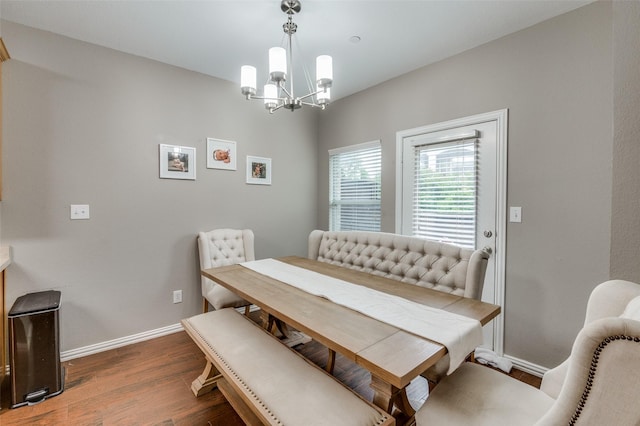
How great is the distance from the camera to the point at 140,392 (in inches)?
75.6

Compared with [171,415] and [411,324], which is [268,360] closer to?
[411,324]

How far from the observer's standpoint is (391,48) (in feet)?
8.09

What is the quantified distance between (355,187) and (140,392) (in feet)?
9.21

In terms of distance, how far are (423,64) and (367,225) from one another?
1.79 meters

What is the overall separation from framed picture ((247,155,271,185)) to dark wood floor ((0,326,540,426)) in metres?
1.82

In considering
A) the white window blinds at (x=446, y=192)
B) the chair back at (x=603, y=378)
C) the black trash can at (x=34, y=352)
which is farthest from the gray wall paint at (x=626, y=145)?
the black trash can at (x=34, y=352)

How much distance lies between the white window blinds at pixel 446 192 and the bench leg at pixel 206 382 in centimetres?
215

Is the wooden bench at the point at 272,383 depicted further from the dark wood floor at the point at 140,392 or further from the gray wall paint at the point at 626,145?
the gray wall paint at the point at 626,145

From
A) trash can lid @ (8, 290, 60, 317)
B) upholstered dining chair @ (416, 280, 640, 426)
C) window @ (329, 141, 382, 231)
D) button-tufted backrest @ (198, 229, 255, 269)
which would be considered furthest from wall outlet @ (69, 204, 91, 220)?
upholstered dining chair @ (416, 280, 640, 426)

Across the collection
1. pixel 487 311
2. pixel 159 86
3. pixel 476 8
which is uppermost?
pixel 476 8

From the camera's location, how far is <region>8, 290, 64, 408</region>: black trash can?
5.85 feet

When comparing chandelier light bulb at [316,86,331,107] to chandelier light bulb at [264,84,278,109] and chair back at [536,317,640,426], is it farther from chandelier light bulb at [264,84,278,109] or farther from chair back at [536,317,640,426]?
chair back at [536,317,640,426]

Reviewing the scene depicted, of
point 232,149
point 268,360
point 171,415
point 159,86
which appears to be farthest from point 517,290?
point 159,86

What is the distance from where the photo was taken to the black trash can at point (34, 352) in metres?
1.78
